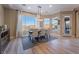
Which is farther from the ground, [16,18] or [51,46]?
[16,18]

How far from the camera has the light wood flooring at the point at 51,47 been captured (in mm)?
4227

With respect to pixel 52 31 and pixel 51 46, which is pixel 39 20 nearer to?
pixel 52 31

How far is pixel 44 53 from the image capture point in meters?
4.08

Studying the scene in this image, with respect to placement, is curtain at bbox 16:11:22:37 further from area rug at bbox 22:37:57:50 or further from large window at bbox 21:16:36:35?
area rug at bbox 22:37:57:50

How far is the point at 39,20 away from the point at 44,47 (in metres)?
0.94

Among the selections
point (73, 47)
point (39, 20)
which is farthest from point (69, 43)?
point (39, 20)

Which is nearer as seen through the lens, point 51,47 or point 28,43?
point 51,47

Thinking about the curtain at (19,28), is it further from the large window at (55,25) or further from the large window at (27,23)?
the large window at (55,25)

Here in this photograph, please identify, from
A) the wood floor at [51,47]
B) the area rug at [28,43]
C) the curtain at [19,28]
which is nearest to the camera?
the wood floor at [51,47]

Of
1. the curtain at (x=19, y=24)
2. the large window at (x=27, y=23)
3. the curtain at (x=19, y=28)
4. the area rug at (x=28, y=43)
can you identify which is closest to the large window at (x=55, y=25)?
the area rug at (x=28, y=43)

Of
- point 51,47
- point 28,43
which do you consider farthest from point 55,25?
point 28,43

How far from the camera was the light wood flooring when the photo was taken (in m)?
4.23

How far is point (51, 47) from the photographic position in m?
4.37

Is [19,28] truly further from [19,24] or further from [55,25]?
[55,25]
